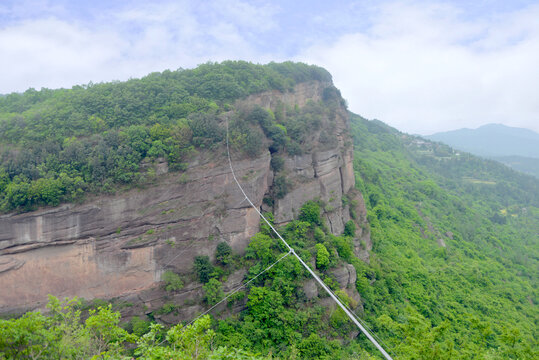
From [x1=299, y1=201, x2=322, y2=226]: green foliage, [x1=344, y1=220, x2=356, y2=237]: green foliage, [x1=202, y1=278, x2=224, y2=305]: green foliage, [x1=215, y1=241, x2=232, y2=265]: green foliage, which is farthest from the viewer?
[x1=344, y1=220, x2=356, y2=237]: green foliage

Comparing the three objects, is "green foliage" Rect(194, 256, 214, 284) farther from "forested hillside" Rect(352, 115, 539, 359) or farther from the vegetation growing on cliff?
"forested hillside" Rect(352, 115, 539, 359)

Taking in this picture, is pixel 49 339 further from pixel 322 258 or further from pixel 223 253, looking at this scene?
pixel 322 258

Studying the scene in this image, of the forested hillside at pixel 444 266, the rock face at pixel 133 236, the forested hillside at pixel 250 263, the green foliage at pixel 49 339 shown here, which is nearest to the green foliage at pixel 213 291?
the forested hillside at pixel 250 263

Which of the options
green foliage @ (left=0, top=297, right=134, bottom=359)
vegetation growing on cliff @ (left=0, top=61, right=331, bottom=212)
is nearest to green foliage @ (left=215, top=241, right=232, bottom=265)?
vegetation growing on cliff @ (left=0, top=61, right=331, bottom=212)

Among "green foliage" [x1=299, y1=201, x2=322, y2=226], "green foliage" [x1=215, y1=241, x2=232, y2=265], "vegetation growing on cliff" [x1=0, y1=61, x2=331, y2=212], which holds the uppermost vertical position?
"vegetation growing on cliff" [x1=0, y1=61, x2=331, y2=212]

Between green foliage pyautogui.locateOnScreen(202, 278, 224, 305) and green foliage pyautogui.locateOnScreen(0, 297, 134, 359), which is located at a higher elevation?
green foliage pyautogui.locateOnScreen(0, 297, 134, 359)

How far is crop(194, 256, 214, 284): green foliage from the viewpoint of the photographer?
899 inches

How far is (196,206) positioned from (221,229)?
9.13 ft

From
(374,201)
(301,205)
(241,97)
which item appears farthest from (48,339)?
(374,201)

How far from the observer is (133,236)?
22.2 meters

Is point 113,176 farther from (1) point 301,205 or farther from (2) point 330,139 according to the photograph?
(2) point 330,139

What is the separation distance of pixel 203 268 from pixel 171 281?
2.44 m

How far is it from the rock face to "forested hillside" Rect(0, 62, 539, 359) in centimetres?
96

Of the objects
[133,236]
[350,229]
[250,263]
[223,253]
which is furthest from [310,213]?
[133,236]
